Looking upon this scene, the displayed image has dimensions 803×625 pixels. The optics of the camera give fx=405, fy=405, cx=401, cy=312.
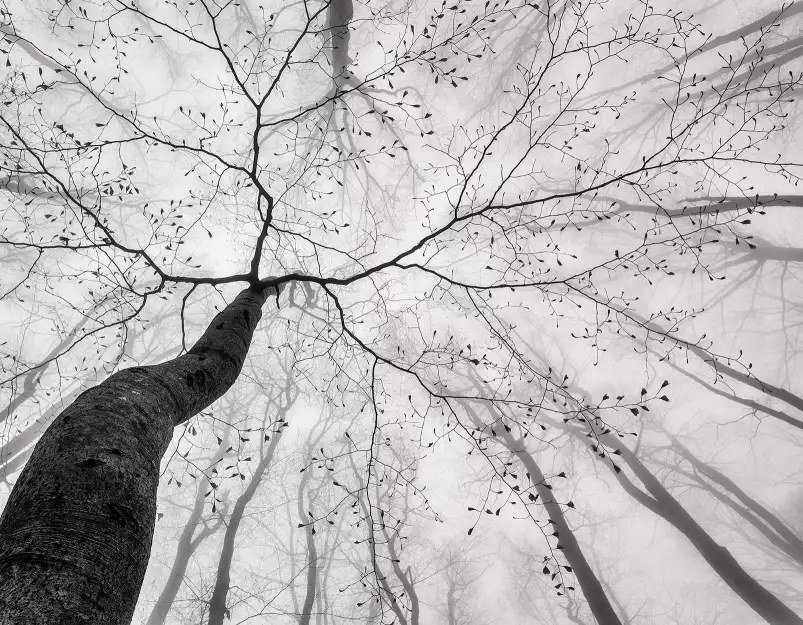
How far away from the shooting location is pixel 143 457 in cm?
156

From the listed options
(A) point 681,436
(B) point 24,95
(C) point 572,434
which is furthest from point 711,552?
(B) point 24,95

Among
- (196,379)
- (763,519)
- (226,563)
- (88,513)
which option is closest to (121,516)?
(88,513)

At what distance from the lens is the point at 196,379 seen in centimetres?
235

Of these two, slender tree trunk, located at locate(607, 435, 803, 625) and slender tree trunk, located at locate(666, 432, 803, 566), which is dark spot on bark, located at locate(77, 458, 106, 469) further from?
slender tree trunk, located at locate(666, 432, 803, 566)

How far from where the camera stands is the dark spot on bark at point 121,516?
1.28 metres

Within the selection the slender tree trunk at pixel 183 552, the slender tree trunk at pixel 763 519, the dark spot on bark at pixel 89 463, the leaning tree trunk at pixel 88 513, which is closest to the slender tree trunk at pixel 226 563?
the slender tree trunk at pixel 183 552

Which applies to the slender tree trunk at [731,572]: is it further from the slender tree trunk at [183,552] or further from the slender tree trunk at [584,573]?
the slender tree trunk at [183,552]

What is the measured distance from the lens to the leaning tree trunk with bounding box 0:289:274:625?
1.03m

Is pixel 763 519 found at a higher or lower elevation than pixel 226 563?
lower

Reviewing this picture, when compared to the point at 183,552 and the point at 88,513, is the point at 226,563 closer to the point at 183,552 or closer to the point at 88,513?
the point at 183,552

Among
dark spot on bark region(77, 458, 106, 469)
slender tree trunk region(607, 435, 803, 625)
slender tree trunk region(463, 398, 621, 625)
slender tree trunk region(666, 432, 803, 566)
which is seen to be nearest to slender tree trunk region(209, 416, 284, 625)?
slender tree trunk region(463, 398, 621, 625)

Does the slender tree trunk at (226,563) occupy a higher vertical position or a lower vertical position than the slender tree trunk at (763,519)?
higher

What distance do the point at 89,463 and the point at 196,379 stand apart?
102 centimetres

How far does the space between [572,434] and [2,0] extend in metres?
13.2
